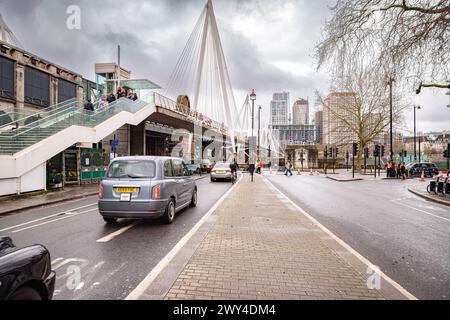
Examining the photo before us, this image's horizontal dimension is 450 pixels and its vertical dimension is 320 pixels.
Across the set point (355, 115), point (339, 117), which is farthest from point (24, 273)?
point (355, 115)

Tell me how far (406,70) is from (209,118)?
105 ft

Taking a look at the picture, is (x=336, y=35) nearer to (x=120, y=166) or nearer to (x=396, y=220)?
(x=396, y=220)

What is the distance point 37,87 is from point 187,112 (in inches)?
589

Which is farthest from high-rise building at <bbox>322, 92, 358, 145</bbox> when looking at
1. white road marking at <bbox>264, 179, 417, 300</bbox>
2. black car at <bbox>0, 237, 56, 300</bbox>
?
black car at <bbox>0, 237, 56, 300</bbox>

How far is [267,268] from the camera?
12.9 feet

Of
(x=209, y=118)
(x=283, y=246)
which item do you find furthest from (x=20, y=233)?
(x=209, y=118)

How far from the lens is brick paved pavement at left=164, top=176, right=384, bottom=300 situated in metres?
3.18

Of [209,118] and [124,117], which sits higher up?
[209,118]

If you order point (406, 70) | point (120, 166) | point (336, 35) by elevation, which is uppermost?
Result: point (336, 35)

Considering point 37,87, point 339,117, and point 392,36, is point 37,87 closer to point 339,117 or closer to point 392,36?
point 392,36

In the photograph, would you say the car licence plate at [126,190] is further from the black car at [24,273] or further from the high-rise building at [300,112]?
the high-rise building at [300,112]

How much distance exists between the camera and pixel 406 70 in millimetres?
8695

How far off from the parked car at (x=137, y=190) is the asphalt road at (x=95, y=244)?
391 mm

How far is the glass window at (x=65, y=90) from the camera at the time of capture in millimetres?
28422
